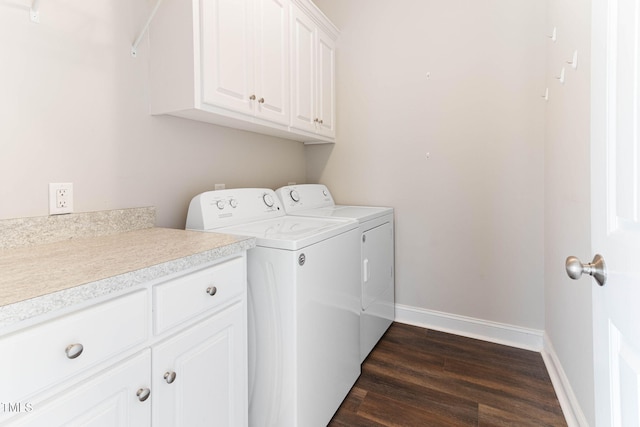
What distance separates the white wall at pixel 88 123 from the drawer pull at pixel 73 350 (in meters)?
0.71

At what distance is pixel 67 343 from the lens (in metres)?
0.63

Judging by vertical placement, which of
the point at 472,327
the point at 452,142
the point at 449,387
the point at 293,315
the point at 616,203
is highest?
the point at 452,142

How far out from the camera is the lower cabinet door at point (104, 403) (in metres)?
0.59

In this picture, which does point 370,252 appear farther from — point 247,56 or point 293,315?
point 247,56

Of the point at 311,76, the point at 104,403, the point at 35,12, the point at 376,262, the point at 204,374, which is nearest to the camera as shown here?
the point at 104,403

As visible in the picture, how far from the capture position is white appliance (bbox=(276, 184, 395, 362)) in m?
1.86

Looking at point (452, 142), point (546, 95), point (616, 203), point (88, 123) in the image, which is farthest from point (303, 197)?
→ point (616, 203)

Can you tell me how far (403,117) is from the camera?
2.34 meters

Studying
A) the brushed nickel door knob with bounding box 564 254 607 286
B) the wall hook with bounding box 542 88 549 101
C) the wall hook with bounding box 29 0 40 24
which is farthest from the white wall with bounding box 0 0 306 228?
the wall hook with bounding box 542 88 549 101

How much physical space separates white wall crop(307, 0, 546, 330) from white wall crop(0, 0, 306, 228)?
53.0 inches

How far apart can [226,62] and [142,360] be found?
125cm

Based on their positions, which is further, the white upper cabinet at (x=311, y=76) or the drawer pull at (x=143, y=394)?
the white upper cabinet at (x=311, y=76)

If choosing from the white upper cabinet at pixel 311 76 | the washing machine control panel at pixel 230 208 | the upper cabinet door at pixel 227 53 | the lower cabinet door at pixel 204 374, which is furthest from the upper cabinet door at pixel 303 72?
the lower cabinet door at pixel 204 374

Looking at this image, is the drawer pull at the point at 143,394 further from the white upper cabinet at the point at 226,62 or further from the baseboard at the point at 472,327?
the baseboard at the point at 472,327
